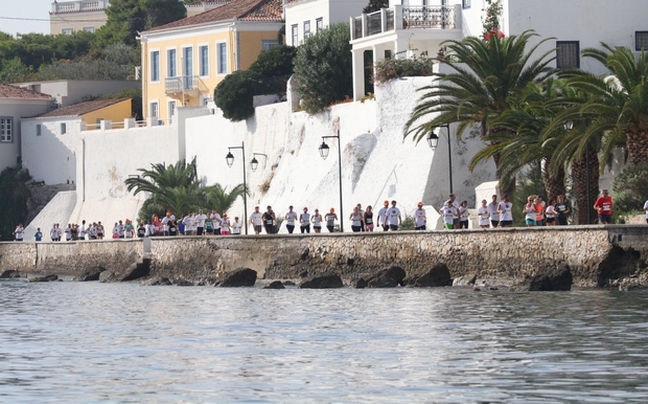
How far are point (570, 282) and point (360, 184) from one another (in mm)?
16776

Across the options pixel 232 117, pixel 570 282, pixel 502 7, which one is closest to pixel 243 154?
pixel 232 117

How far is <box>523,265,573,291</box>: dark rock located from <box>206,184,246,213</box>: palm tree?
82.3 ft

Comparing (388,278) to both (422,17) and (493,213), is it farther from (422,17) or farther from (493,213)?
(422,17)

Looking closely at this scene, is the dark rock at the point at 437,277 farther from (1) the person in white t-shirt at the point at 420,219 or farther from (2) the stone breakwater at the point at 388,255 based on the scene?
(1) the person in white t-shirt at the point at 420,219

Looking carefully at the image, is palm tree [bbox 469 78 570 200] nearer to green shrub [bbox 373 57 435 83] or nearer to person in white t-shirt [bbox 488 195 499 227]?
person in white t-shirt [bbox 488 195 499 227]

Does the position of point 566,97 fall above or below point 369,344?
above

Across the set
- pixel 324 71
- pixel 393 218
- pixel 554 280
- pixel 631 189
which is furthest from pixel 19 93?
pixel 554 280

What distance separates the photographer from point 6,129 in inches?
2970

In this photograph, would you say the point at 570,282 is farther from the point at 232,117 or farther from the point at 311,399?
the point at 232,117

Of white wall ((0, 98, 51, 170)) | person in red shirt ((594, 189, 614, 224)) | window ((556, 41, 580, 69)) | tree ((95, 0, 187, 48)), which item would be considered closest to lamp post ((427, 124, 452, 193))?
window ((556, 41, 580, 69))

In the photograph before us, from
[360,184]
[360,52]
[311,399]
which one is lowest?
[311,399]

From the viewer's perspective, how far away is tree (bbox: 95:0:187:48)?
101438 millimetres

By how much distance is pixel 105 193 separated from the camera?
68.5 meters

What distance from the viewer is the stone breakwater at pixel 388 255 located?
33125 mm
